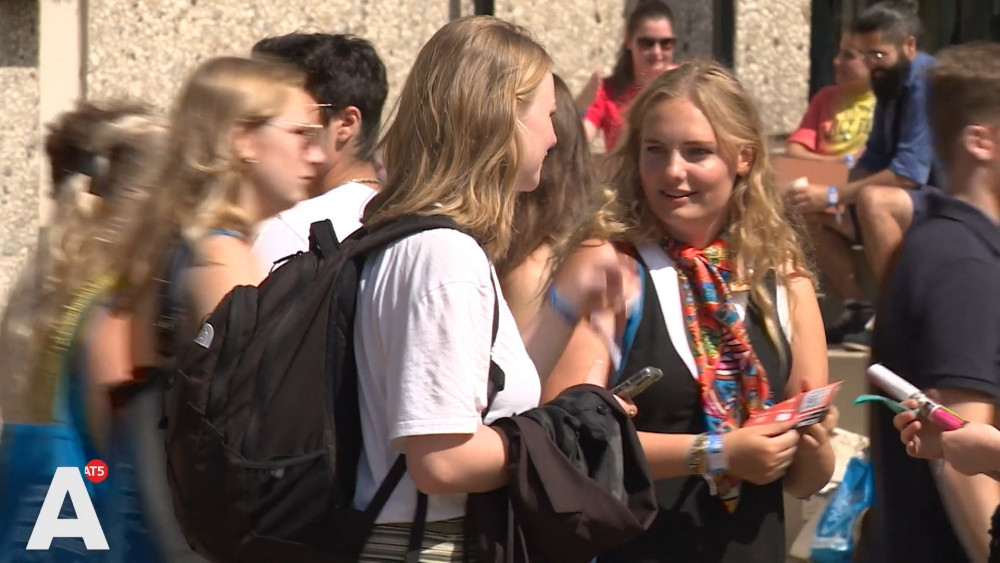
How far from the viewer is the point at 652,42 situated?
258 inches

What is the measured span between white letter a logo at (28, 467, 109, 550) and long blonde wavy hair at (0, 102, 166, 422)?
13 centimetres

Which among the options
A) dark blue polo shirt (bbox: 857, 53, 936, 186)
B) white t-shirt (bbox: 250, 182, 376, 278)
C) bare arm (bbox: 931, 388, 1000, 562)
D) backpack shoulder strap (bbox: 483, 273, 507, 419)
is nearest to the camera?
backpack shoulder strap (bbox: 483, 273, 507, 419)

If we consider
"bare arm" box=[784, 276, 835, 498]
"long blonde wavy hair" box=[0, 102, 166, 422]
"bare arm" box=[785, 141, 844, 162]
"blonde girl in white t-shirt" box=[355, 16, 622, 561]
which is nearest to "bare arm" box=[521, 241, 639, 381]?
"bare arm" box=[784, 276, 835, 498]

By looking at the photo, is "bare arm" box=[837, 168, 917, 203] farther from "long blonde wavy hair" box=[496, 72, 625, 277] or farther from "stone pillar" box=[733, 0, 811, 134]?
"long blonde wavy hair" box=[496, 72, 625, 277]

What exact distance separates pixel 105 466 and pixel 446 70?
102 cm

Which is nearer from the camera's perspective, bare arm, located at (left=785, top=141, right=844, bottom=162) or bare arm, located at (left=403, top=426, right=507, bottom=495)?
bare arm, located at (left=403, top=426, right=507, bottom=495)

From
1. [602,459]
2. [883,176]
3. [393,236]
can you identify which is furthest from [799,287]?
[883,176]

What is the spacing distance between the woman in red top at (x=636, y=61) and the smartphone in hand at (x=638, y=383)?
3.76 m

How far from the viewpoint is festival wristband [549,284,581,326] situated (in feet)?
10.1

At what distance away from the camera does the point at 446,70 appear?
248cm

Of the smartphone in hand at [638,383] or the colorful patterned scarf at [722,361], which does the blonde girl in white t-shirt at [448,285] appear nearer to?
the smartphone in hand at [638,383]

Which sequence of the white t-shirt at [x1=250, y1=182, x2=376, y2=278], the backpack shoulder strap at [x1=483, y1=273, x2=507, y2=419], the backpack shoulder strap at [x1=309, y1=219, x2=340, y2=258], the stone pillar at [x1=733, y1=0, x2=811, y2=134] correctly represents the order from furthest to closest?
1. the stone pillar at [x1=733, y1=0, x2=811, y2=134]
2. the white t-shirt at [x1=250, y1=182, x2=376, y2=278]
3. the backpack shoulder strap at [x1=309, y1=219, x2=340, y2=258]
4. the backpack shoulder strap at [x1=483, y1=273, x2=507, y2=419]

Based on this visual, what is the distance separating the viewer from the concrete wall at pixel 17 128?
6781 millimetres

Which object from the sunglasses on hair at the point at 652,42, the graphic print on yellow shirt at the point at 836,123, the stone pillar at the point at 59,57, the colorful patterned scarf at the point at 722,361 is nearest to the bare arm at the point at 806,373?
the colorful patterned scarf at the point at 722,361
